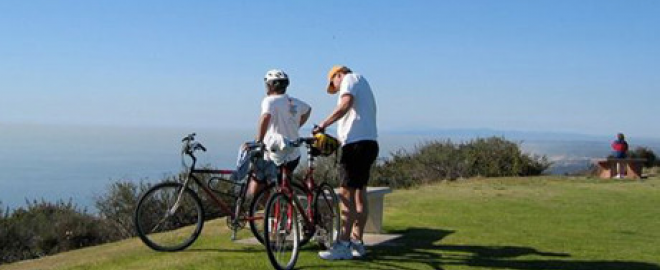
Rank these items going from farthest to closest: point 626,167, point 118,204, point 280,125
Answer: point 626,167 < point 118,204 < point 280,125

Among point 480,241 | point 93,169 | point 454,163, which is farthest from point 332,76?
point 93,169

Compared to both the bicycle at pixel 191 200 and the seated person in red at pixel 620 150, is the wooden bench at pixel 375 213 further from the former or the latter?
the seated person in red at pixel 620 150

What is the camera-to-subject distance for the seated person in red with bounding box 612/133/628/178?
22.9m

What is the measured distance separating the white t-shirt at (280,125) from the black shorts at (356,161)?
0.59 metres

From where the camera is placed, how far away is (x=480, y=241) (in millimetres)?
9562

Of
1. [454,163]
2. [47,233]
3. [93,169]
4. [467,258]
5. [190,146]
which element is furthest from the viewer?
[93,169]

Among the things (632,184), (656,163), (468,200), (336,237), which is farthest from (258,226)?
(656,163)

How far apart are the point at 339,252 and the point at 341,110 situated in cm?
136

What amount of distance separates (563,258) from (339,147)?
8.75 ft

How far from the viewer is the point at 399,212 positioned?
1259 centimetres

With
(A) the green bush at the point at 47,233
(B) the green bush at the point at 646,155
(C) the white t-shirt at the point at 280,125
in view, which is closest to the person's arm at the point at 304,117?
(C) the white t-shirt at the point at 280,125

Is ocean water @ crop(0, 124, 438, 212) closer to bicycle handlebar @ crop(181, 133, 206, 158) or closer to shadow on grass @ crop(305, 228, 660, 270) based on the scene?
bicycle handlebar @ crop(181, 133, 206, 158)

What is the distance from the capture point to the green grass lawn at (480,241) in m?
7.80

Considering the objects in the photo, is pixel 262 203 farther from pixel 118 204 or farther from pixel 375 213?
pixel 118 204
